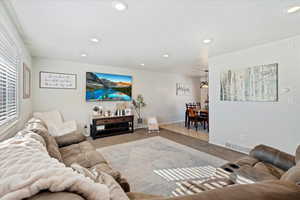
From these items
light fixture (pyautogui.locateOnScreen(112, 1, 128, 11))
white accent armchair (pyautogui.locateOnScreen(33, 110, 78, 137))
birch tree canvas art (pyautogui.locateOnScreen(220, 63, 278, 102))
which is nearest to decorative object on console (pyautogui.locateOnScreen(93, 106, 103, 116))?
white accent armchair (pyautogui.locateOnScreen(33, 110, 78, 137))

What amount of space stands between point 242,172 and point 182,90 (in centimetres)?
588

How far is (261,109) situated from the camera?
2.82 m

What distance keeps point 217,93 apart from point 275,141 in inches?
59.4

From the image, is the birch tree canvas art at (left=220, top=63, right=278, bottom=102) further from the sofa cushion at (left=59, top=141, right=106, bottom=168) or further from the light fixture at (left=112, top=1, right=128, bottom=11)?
the sofa cushion at (left=59, top=141, right=106, bottom=168)

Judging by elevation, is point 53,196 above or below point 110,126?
above

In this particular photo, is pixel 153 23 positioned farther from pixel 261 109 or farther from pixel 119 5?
pixel 261 109

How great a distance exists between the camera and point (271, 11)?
1697 millimetres

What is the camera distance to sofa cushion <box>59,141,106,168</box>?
1659 mm

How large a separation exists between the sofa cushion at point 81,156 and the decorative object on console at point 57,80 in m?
2.54

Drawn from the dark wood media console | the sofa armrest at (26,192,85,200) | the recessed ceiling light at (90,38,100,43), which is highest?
the recessed ceiling light at (90,38,100,43)

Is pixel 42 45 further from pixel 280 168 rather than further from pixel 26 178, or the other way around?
Answer: pixel 280 168

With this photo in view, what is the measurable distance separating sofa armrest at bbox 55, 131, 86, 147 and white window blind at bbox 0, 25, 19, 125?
0.71 m

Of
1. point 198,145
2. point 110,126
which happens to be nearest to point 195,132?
point 198,145

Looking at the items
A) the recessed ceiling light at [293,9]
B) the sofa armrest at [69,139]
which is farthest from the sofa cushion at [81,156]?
the recessed ceiling light at [293,9]
